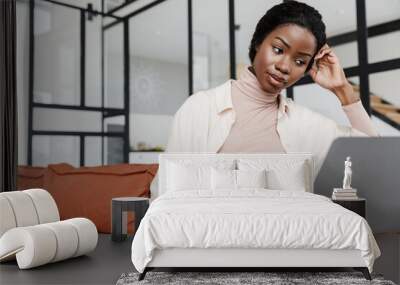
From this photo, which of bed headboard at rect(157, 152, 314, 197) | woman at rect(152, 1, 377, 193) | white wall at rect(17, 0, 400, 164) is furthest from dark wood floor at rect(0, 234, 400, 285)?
white wall at rect(17, 0, 400, 164)

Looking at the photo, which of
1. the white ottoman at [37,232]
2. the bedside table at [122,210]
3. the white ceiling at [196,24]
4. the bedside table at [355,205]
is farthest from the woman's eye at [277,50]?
the white ottoman at [37,232]

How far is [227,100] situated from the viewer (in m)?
4.96

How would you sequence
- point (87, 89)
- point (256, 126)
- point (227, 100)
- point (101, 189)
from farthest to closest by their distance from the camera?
point (87, 89) → point (101, 189) → point (227, 100) → point (256, 126)

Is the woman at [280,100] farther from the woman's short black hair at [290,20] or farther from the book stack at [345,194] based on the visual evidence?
the book stack at [345,194]

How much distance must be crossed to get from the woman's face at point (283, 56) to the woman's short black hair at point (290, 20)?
0.14ft

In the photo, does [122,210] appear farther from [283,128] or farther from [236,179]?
[283,128]

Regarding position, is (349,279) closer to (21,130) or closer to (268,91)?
(268,91)

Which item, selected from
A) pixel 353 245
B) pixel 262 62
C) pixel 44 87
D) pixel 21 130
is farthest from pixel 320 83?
pixel 21 130

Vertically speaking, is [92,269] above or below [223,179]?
below

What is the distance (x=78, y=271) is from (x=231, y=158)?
1.94 metres

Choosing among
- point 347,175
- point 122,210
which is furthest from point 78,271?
point 347,175

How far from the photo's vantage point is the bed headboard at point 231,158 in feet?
15.5

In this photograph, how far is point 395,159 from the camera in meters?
4.68

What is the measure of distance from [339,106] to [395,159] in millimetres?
740
